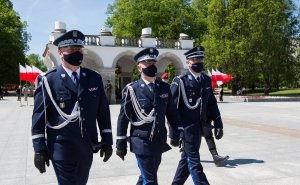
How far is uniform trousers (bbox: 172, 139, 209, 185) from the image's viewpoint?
5191mm

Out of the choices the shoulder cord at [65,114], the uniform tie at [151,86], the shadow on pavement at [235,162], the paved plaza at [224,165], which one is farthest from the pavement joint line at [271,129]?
the shoulder cord at [65,114]

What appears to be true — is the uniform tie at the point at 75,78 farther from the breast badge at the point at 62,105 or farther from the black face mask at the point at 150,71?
the black face mask at the point at 150,71

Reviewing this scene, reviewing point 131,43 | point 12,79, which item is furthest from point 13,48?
point 131,43

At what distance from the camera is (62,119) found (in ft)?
12.7

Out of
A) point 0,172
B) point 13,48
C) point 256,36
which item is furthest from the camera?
point 13,48

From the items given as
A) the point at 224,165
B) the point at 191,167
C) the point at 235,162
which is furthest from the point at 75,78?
the point at 235,162

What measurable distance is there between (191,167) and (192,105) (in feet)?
3.12

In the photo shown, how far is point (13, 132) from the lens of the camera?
541 inches

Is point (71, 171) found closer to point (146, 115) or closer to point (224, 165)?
point (146, 115)

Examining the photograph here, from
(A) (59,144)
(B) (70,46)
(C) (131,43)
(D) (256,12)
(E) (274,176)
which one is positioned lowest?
(E) (274,176)

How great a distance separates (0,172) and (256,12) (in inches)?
1511

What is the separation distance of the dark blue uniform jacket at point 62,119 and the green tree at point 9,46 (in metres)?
51.4

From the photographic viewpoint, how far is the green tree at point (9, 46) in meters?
52.3

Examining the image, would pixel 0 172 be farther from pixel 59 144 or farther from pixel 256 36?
pixel 256 36
